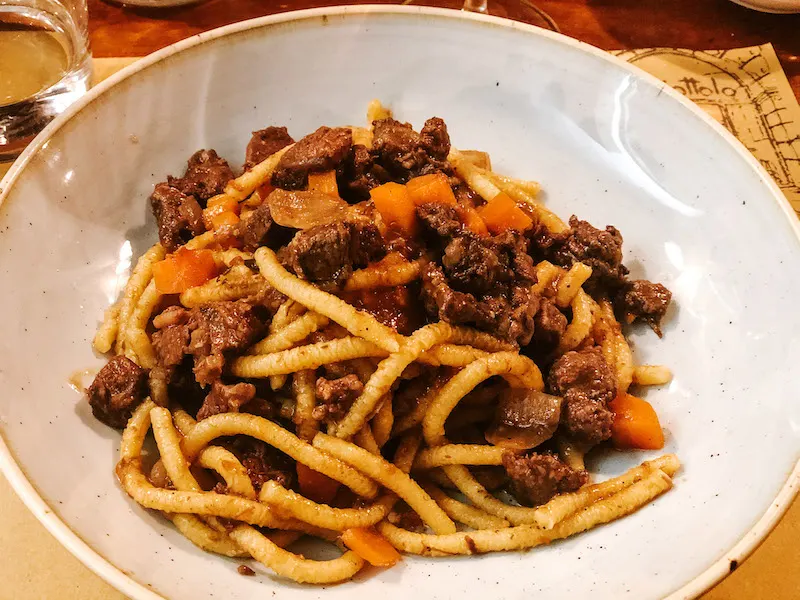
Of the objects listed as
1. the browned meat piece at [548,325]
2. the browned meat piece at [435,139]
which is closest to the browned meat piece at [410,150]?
the browned meat piece at [435,139]

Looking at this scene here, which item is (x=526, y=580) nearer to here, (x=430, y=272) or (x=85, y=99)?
(x=430, y=272)

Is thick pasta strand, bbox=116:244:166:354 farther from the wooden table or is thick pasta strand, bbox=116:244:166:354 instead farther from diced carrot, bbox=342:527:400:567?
the wooden table

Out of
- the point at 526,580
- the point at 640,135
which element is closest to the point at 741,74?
the point at 640,135

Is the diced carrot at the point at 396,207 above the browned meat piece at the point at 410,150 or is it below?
below

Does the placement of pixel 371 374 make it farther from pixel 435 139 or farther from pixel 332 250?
pixel 435 139

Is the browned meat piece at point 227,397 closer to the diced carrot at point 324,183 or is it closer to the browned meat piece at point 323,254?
the browned meat piece at point 323,254

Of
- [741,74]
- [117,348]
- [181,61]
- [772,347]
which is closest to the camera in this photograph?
[772,347]

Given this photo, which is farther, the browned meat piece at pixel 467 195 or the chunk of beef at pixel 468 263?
the browned meat piece at pixel 467 195

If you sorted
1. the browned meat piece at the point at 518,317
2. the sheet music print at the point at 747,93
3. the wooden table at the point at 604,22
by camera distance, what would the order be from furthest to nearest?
the wooden table at the point at 604,22 < the sheet music print at the point at 747,93 < the browned meat piece at the point at 518,317
